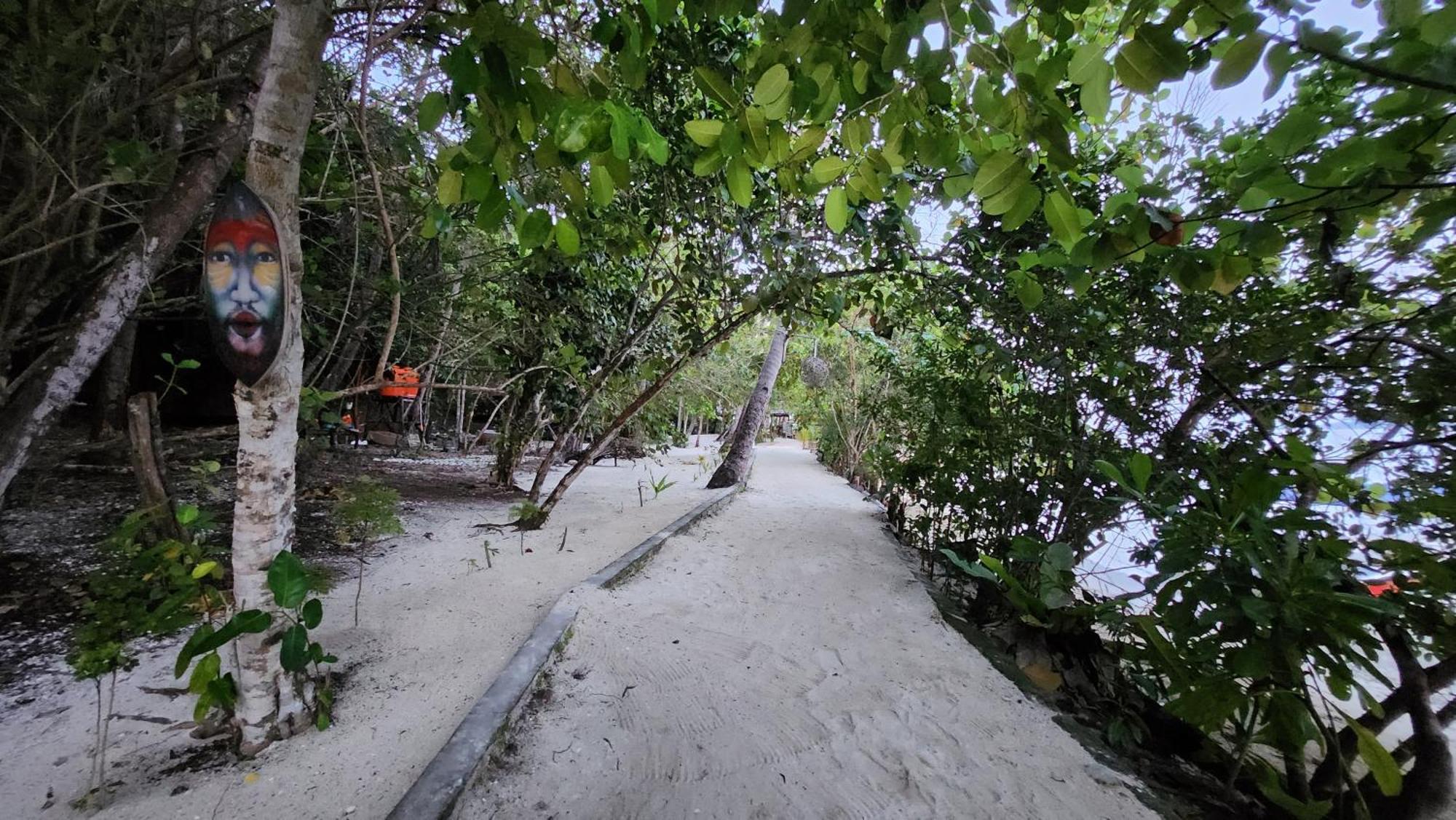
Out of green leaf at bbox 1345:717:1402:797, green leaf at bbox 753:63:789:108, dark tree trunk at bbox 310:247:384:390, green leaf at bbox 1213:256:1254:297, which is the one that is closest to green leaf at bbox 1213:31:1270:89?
green leaf at bbox 1213:256:1254:297

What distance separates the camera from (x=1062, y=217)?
116 cm

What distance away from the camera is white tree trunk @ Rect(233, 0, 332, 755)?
1.62 metres

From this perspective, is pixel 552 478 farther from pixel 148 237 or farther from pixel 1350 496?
pixel 1350 496

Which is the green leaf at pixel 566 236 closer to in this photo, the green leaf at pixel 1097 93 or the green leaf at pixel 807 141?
the green leaf at pixel 807 141

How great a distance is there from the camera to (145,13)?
2.95 m

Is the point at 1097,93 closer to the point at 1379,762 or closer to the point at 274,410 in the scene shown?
the point at 1379,762

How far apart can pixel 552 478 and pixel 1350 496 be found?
808cm

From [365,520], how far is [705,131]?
336 cm

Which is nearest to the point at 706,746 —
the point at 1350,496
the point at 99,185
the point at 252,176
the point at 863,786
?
the point at 863,786

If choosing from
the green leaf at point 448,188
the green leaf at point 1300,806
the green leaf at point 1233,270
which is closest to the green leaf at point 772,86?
the green leaf at point 448,188

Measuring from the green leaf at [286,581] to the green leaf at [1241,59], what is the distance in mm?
2714

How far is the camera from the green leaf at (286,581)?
169cm

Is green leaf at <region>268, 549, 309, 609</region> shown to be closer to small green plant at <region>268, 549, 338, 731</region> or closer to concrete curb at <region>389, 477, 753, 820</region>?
A: small green plant at <region>268, 549, 338, 731</region>

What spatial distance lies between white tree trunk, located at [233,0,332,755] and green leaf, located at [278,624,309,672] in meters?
0.13
